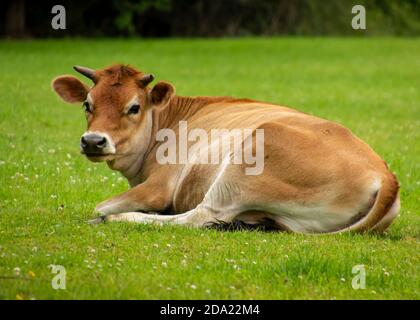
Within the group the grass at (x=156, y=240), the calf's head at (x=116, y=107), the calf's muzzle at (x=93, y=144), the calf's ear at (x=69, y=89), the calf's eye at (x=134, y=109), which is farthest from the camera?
the calf's ear at (x=69, y=89)

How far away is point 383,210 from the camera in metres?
7.52

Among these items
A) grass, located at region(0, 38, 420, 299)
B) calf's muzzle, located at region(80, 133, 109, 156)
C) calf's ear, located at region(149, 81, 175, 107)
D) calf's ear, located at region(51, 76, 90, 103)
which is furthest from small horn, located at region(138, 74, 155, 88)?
grass, located at region(0, 38, 420, 299)

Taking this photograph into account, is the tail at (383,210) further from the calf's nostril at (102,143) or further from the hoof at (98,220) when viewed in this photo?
the calf's nostril at (102,143)

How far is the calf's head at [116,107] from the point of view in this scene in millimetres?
8188

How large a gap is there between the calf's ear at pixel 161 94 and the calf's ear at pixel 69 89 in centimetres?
69

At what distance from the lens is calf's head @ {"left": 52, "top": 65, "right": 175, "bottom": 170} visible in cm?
819

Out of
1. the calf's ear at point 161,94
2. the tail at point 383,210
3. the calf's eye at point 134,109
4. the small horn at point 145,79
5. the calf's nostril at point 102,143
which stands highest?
the small horn at point 145,79

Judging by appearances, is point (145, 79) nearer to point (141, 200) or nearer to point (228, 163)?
point (141, 200)

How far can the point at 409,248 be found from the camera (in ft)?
24.2

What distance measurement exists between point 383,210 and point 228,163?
1.44 meters

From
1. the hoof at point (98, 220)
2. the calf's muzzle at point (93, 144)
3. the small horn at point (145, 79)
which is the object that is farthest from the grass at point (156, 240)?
the small horn at point (145, 79)

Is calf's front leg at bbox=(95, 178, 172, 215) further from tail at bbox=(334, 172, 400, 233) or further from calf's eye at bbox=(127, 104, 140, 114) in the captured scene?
tail at bbox=(334, 172, 400, 233)
